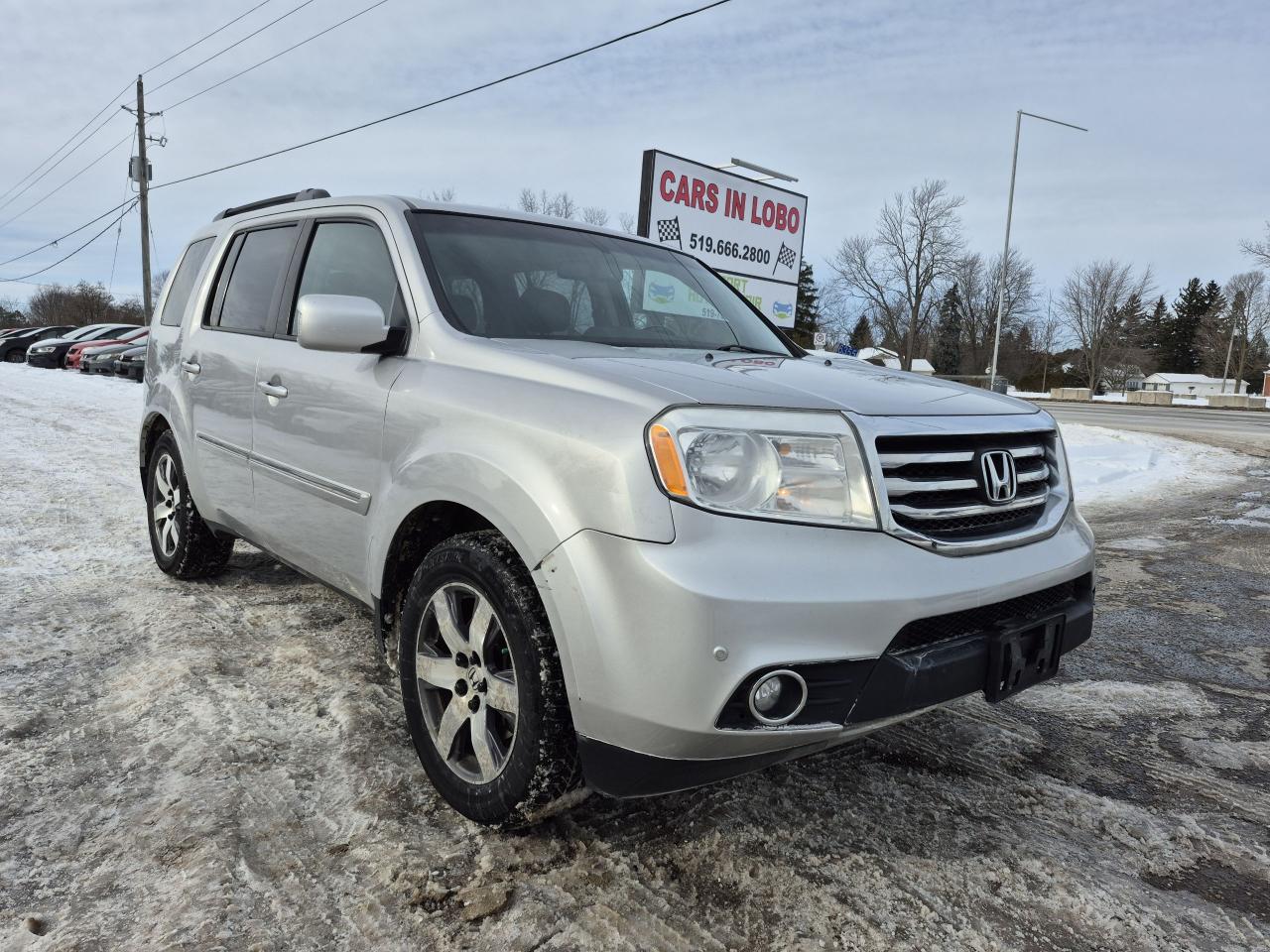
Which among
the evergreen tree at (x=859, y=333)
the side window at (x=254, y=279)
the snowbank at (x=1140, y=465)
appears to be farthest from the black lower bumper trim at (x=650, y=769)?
the evergreen tree at (x=859, y=333)

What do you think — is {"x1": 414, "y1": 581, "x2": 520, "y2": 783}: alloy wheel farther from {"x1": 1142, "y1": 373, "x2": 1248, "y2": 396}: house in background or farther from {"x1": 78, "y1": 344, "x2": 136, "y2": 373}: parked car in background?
{"x1": 1142, "y1": 373, "x2": 1248, "y2": 396}: house in background

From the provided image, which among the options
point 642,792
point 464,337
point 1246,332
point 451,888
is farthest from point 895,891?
point 1246,332

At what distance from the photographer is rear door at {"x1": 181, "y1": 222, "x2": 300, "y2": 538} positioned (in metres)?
3.73

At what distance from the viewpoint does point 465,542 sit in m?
2.35

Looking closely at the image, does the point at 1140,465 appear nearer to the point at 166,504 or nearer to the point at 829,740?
the point at 829,740

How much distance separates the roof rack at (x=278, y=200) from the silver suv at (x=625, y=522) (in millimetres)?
584

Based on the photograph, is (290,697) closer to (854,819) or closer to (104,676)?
(104,676)

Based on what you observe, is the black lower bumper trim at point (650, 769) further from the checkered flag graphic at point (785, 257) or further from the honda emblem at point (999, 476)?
→ the checkered flag graphic at point (785, 257)

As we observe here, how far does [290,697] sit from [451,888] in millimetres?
1376

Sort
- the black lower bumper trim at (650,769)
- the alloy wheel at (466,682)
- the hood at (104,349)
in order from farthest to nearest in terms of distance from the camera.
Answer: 1. the hood at (104,349)
2. the alloy wheel at (466,682)
3. the black lower bumper trim at (650,769)

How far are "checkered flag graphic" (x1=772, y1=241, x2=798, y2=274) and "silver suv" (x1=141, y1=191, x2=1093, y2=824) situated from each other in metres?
9.53

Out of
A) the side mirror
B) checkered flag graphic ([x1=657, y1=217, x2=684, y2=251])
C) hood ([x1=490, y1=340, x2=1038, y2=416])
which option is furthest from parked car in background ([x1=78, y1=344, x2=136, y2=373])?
hood ([x1=490, y1=340, x2=1038, y2=416])

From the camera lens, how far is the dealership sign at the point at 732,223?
412 inches

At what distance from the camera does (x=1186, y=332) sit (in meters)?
91.8
